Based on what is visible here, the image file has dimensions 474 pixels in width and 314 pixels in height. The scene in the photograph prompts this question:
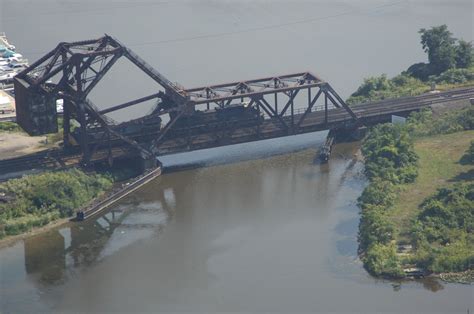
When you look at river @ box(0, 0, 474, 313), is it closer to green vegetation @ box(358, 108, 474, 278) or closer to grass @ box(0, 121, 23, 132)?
green vegetation @ box(358, 108, 474, 278)

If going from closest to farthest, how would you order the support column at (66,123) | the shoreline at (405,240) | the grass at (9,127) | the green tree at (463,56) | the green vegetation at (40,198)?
the shoreline at (405,240), the green vegetation at (40,198), the support column at (66,123), the grass at (9,127), the green tree at (463,56)

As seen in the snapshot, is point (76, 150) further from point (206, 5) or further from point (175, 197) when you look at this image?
point (206, 5)

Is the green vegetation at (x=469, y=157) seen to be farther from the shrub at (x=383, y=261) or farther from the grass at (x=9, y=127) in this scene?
the grass at (x=9, y=127)

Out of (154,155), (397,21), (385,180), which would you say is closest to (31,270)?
(154,155)

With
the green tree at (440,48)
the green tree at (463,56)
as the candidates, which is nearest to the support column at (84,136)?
the green tree at (440,48)

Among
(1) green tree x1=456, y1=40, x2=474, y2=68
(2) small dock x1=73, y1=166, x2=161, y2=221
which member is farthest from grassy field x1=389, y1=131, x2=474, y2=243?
(1) green tree x1=456, y1=40, x2=474, y2=68

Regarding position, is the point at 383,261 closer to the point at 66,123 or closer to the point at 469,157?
the point at 469,157

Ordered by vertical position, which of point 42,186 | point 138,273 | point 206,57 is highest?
point 206,57
